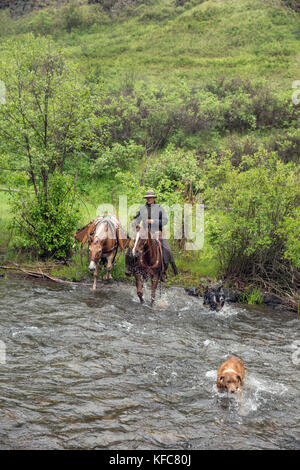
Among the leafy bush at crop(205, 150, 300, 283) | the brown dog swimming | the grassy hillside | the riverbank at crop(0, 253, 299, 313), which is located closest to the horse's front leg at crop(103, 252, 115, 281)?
the riverbank at crop(0, 253, 299, 313)

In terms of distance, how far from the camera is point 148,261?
42.7 feet

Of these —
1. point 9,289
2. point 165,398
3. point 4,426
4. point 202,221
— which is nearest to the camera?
point 4,426

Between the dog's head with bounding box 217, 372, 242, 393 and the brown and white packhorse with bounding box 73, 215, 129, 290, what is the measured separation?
7279 millimetres

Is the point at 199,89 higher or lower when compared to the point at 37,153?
higher

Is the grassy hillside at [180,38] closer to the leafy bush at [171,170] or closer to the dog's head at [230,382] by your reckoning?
the leafy bush at [171,170]

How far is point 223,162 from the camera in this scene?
13.7m

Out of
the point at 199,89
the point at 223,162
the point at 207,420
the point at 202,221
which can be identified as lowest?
the point at 207,420

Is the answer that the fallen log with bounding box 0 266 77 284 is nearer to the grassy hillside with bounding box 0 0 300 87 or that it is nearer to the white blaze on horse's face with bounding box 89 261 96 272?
the white blaze on horse's face with bounding box 89 261 96 272

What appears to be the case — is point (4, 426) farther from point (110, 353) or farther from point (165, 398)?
point (110, 353)

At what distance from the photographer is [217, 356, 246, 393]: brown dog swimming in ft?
23.2

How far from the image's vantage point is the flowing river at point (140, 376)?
20.0 ft

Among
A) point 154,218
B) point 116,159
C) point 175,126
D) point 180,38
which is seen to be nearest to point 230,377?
point 154,218
